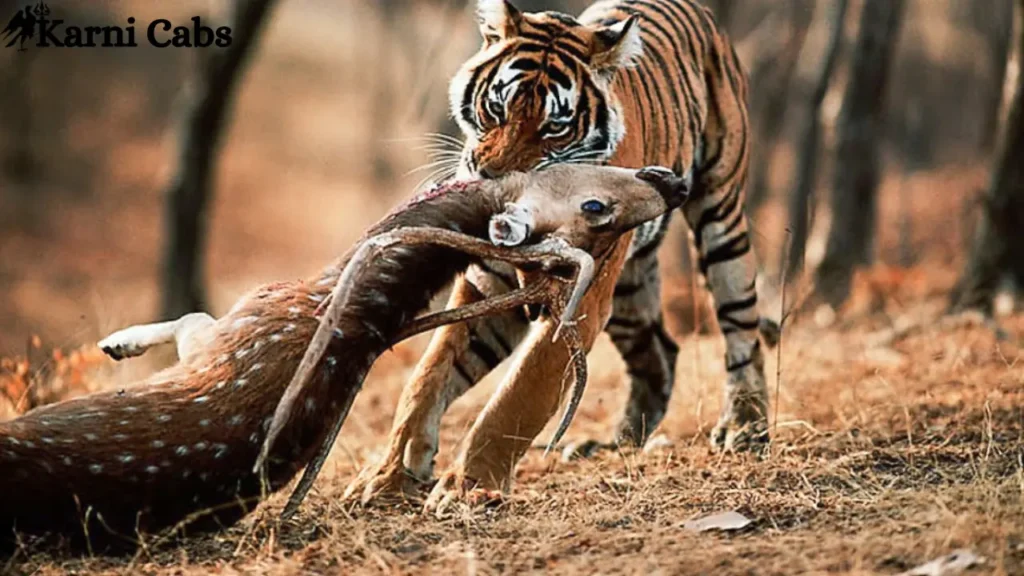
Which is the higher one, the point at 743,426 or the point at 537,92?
the point at 537,92

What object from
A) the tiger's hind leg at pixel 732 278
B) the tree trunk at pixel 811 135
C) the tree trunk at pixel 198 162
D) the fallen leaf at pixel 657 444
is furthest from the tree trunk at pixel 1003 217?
the tree trunk at pixel 198 162

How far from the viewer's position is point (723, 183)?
7.40 metres

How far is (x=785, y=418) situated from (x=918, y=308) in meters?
4.53

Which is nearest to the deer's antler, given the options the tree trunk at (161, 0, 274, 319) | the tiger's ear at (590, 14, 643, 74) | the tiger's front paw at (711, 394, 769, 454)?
the tiger's ear at (590, 14, 643, 74)

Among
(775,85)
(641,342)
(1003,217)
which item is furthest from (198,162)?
(775,85)

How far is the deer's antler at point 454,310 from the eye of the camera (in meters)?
4.88

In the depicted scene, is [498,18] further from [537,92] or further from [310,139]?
[310,139]

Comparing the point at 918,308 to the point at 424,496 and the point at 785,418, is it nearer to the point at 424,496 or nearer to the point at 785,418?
the point at 785,418

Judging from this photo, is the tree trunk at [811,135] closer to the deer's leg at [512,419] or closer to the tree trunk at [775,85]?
the tree trunk at [775,85]

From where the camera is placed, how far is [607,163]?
6.08 meters

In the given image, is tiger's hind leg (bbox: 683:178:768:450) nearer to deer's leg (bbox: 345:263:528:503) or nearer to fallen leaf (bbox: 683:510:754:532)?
deer's leg (bbox: 345:263:528:503)

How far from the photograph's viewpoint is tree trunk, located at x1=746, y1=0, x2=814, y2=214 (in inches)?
725

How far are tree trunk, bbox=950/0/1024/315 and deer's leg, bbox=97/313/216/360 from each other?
6088 millimetres

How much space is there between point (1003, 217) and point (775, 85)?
10224mm
